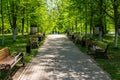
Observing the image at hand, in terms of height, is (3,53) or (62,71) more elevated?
(3,53)

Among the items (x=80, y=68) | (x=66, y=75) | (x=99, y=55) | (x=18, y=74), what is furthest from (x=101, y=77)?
(x=99, y=55)

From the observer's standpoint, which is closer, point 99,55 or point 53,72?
point 53,72

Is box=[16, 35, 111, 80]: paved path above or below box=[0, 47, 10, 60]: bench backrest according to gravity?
below

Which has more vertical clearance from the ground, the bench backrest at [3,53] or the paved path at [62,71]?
the bench backrest at [3,53]

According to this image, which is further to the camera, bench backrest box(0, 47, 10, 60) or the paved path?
bench backrest box(0, 47, 10, 60)

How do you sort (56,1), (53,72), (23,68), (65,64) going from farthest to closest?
1. (56,1)
2. (65,64)
3. (23,68)
4. (53,72)

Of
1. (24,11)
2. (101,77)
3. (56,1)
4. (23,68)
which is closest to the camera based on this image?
(101,77)

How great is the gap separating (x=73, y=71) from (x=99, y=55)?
5719 mm

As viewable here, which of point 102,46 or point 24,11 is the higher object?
point 24,11

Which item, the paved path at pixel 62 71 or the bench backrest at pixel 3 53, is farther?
the bench backrest at pixel 3 53

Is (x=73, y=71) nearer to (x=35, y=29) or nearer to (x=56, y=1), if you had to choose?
(x=35, y=29)

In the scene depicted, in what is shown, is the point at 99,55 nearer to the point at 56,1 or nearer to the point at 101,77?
the point at 101,77

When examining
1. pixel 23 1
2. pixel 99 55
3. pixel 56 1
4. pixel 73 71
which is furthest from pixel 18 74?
pixel 56 1

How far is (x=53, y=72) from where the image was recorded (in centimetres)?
1439
